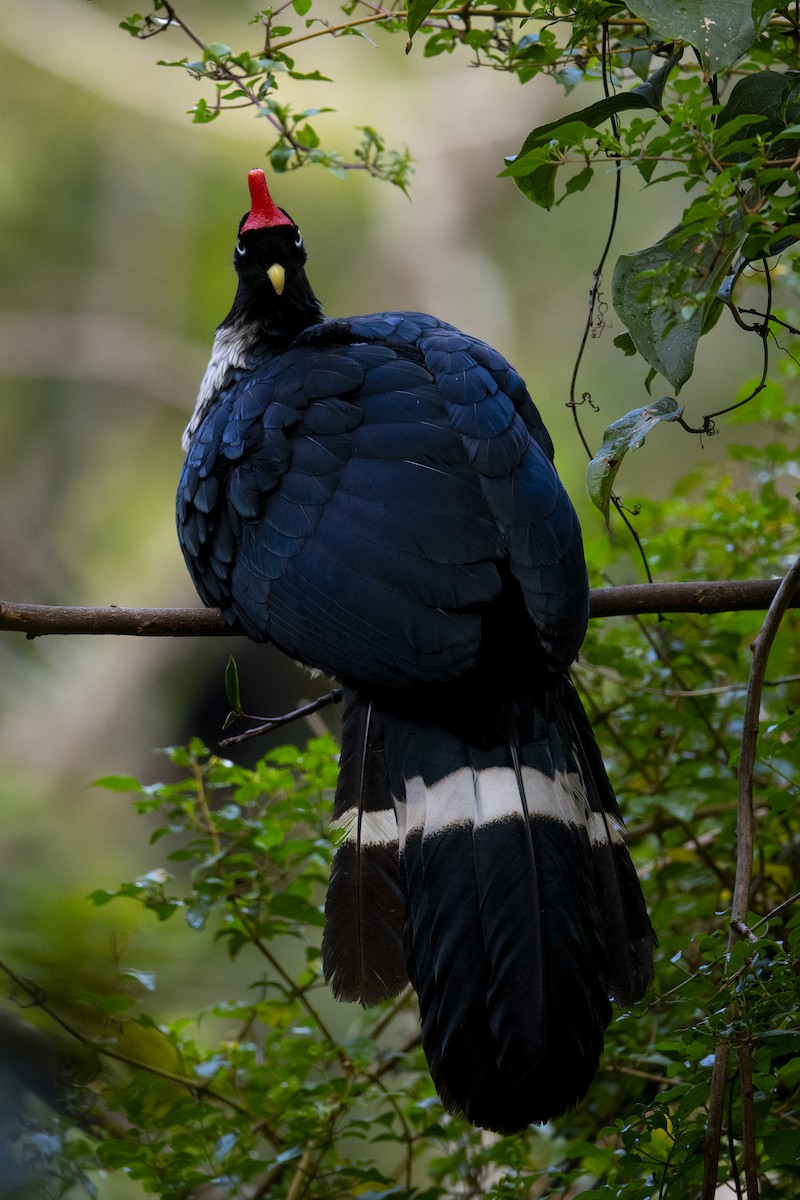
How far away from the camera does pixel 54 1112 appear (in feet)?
4.87

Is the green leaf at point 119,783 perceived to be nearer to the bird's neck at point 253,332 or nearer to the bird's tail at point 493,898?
the bird's tail at point 493,898

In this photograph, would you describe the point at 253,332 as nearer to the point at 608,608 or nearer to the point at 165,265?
the point at 608,608

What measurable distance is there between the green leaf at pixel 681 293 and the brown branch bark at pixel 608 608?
39 cm

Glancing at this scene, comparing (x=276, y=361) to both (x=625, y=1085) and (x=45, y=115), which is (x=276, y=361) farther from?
(x=45, y=115)

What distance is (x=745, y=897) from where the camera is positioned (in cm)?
143

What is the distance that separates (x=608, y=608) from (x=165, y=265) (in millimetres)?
8032

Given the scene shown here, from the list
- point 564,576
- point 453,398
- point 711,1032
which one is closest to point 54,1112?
point 711,1032

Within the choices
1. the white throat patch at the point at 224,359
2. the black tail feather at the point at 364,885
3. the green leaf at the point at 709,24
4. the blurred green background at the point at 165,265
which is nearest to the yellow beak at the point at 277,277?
the white throat patch at the point at 224,359

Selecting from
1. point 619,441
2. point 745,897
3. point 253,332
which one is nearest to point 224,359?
point 253,332

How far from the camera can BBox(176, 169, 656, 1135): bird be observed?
1.55 meters

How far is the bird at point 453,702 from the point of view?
155 centimetres

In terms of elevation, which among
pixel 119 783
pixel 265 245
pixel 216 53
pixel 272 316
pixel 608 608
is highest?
pixel 265 245

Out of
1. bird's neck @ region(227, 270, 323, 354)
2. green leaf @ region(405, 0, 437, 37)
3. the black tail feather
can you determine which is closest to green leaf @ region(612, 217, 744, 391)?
green leaf @ region(405, 0, 437, 37)

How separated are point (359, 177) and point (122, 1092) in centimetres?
796
